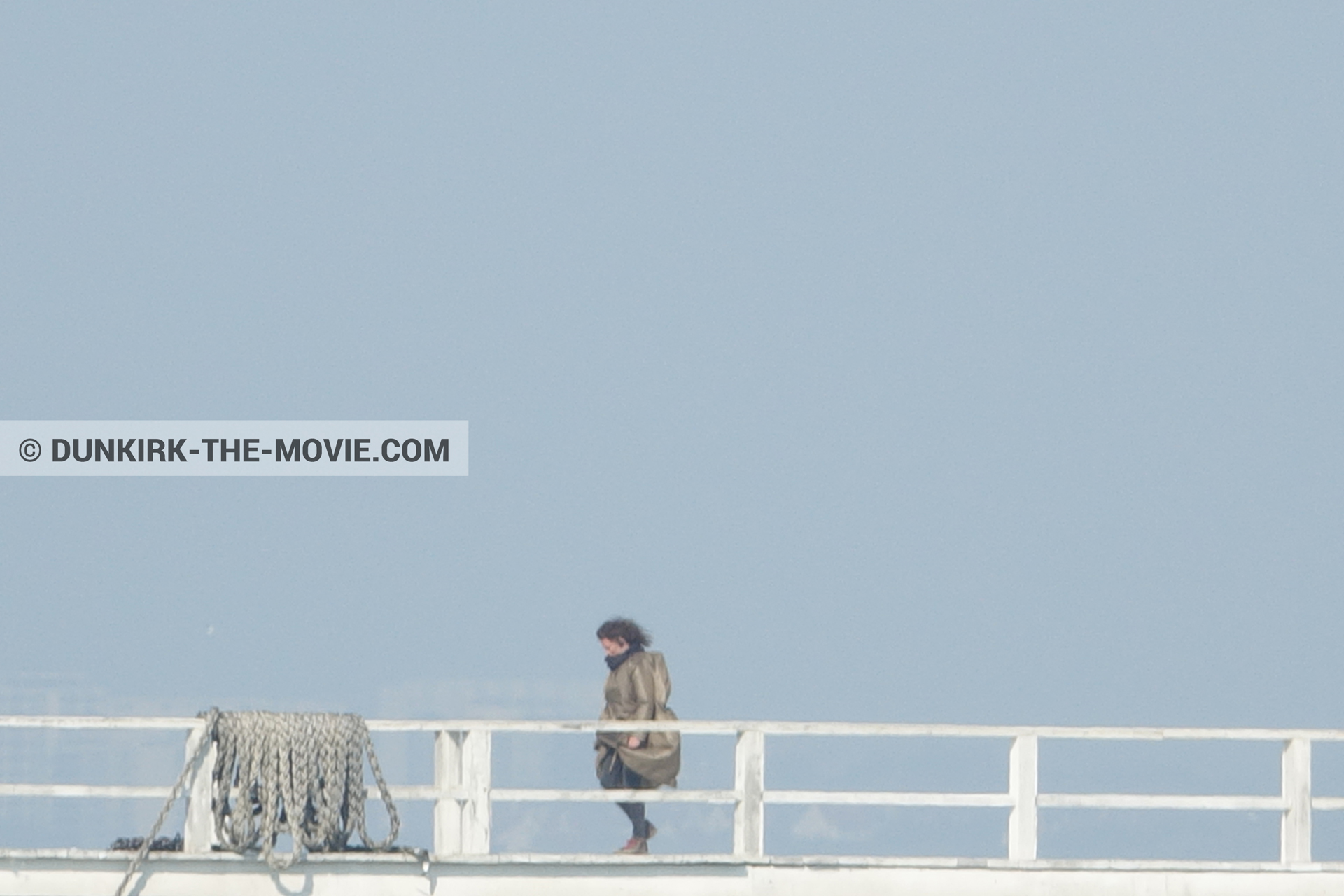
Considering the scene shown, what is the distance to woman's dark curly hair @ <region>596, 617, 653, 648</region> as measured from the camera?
1491 centimetres

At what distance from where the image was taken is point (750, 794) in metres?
14.2

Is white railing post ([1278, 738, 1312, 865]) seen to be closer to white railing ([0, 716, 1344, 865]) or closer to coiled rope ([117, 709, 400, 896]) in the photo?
white railing ([0, 716, 1344, 865])

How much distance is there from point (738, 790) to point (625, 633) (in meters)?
1.37

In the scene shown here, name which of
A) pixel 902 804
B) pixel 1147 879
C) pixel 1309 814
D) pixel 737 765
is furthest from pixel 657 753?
pixel 1309 814

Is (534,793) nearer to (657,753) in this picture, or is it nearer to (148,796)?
(657,753)

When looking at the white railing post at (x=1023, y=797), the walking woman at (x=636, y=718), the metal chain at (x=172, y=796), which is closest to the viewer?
the metal chain at (x=172, y=796)

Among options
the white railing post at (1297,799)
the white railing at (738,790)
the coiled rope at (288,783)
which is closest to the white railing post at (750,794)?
the white railing at (738,790)

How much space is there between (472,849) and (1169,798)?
13.9 ft

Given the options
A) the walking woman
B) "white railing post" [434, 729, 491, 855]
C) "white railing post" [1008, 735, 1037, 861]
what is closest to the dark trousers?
the walking woman

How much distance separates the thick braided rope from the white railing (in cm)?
15

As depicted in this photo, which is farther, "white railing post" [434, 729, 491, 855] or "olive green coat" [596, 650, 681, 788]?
"olive green coat" [596, 650, 681, 788]

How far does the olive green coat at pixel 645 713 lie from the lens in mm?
14844

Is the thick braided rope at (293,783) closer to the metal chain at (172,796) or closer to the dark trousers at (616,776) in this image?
the metal chain at (172,796)

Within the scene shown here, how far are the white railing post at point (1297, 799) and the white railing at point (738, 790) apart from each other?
0.03 m
